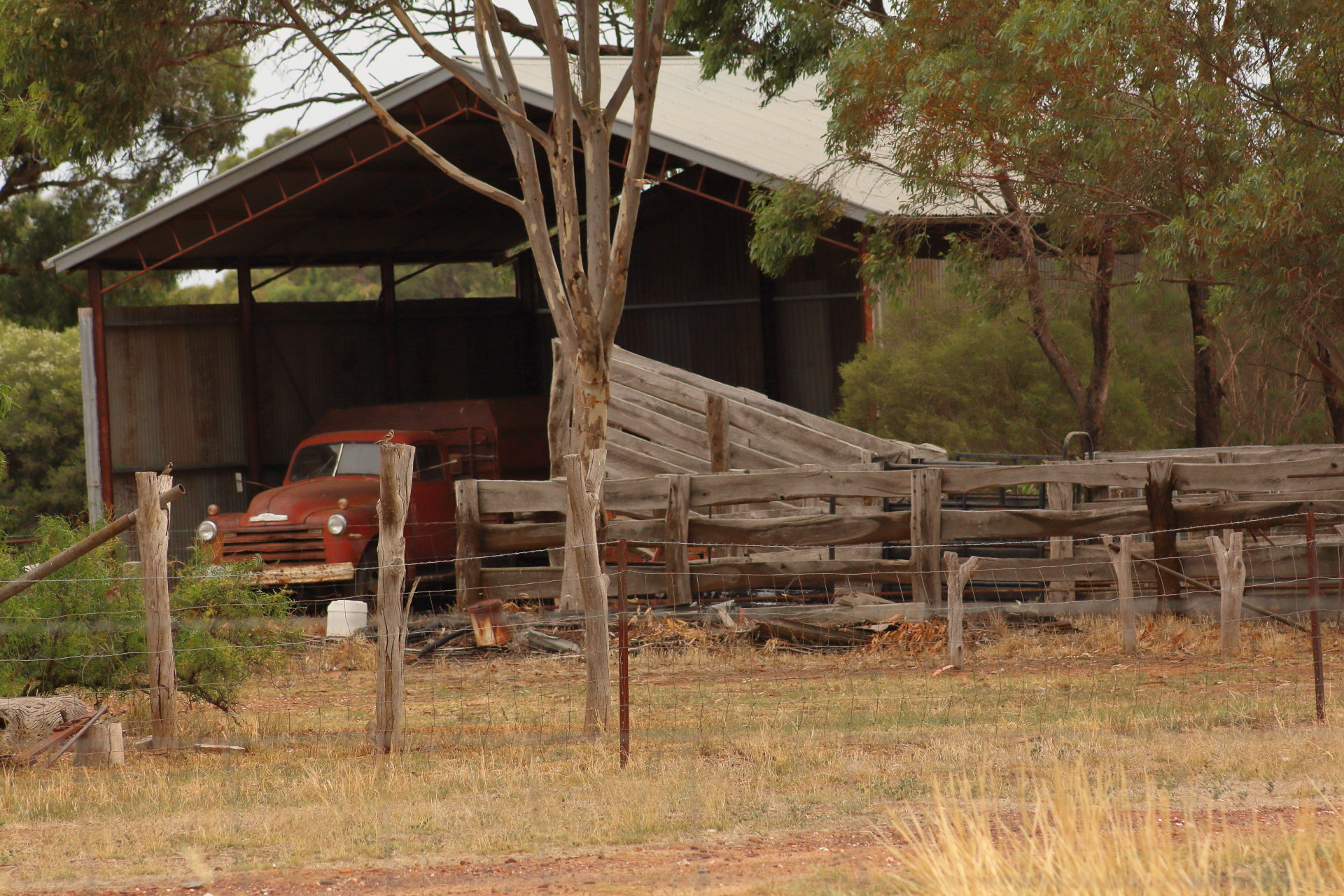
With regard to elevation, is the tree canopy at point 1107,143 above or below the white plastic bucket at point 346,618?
above

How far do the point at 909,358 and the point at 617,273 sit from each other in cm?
788

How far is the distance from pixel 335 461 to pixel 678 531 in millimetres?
7321

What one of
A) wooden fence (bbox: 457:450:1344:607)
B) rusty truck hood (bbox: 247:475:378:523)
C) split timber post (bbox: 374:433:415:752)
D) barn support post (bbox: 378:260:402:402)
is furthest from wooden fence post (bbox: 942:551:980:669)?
barn support post (bbox: 378:260:402:402)

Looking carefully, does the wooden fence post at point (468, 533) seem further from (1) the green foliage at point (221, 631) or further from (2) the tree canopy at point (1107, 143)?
(2) the tree canopy at point (1107, 143)

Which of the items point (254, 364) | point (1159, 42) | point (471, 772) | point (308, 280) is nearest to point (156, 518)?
point (471, 772)

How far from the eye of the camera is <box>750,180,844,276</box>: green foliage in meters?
19.5

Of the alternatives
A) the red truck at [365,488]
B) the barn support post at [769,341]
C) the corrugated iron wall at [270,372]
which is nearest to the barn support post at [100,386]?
the corrugated iron wall at [270,372]

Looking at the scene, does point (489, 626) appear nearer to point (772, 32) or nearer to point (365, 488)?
point (365, 488)

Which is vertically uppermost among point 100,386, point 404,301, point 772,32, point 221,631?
point 772,32

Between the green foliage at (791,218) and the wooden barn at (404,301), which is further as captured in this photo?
the wooden barn at (404,301)

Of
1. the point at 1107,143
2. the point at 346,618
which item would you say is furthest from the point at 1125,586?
the point at 346,618

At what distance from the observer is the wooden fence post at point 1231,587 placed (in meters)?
11.6

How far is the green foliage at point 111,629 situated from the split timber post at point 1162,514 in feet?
24.5

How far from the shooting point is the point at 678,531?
1355cm
